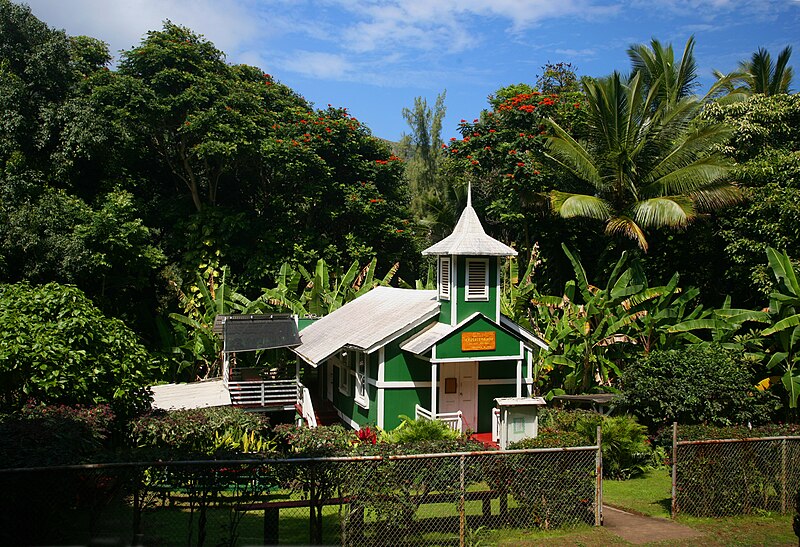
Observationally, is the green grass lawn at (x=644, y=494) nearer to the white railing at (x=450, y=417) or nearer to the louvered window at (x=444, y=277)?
the white railing at (x=450, y=417)

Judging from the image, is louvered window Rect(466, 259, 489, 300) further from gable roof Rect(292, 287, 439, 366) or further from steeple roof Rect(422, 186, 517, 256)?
gable roof Rect(292, 287, 439, 366)

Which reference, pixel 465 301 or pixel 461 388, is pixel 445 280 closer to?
pixel 465 301

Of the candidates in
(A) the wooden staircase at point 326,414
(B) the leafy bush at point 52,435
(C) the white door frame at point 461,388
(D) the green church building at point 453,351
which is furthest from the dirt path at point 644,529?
(A) the wooden staircase at point 326,414

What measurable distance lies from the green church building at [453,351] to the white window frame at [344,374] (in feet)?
3.74

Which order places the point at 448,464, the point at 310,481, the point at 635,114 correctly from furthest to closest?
the point at 635,114 < the point at 448,464 < the point at 310,481

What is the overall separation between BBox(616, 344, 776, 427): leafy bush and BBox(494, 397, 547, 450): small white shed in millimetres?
4461

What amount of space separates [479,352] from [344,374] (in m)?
5.37

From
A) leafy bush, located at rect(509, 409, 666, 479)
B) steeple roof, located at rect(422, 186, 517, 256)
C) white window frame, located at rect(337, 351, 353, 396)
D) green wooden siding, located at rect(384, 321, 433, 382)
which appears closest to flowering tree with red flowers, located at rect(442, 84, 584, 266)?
steeple roof, located at rect(422, 186, 517, 256)

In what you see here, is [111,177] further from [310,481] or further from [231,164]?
[310,481]

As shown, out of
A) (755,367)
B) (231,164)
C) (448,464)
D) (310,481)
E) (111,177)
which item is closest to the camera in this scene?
(310,481)

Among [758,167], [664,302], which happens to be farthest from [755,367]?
[758,167]

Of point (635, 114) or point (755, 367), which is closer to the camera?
point (755, 367)

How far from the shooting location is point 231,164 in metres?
31.6

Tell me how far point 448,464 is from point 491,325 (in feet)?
28.1
